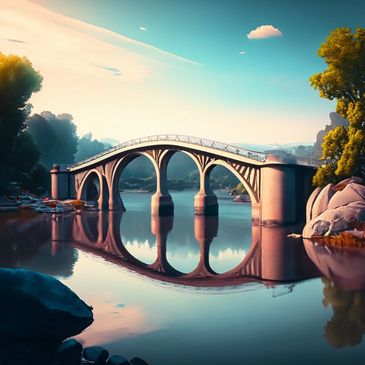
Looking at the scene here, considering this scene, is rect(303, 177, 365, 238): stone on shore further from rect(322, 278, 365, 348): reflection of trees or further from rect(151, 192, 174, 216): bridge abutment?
rect(151, 192, 174, 216): bridge abutment

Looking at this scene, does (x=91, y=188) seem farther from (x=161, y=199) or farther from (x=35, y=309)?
(x=35, y=309)

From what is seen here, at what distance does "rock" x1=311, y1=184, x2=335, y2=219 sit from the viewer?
42.3m

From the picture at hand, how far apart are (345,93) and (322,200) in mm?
11272

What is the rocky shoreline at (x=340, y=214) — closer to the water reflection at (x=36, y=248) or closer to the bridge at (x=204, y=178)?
the bridge at (x=204, y=178)

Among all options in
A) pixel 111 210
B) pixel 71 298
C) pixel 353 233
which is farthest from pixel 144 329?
pixel 111 210

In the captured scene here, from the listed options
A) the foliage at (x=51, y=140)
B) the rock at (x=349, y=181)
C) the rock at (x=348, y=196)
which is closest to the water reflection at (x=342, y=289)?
the rock at (x=348, y=196)

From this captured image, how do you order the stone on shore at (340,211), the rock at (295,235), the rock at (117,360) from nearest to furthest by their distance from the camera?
the rock at (117,360) → the stone on shore at (340,211) → the rock at (295,235)

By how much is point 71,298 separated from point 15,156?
231 ft

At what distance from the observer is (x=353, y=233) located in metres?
37.0

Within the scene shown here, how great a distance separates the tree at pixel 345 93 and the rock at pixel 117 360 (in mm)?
33791

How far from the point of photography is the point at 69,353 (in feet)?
47.3

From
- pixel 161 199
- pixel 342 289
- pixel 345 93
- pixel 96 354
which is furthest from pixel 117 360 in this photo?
pixel 161 199

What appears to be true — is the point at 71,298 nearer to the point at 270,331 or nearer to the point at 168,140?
the point at 270,331

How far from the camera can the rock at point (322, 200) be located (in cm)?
4228
